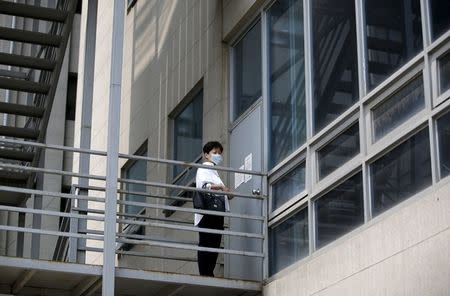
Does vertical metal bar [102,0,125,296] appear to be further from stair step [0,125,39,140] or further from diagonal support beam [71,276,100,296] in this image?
stair step [0,125,39,140]

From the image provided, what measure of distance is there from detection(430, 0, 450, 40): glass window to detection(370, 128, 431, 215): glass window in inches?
36.3

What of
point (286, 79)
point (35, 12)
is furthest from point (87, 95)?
point (286, 79)

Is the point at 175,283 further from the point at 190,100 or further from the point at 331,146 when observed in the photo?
the point at 190,100

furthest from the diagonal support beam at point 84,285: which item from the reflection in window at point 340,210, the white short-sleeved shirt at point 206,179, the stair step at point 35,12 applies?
the stair step at point 35,12

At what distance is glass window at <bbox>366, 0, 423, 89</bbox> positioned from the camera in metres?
11.5

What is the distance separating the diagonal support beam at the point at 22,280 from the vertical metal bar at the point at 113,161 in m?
0.90

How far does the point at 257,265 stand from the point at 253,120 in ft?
6.60

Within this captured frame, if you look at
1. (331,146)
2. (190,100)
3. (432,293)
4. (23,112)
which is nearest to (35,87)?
(23,112)

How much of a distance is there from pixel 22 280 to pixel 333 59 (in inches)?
171

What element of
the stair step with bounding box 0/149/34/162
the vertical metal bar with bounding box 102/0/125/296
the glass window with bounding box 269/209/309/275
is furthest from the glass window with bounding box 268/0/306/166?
the stair step with bounding box 0/149/34/162

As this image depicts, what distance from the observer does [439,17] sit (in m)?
10.9

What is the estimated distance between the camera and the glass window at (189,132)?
58.1ft

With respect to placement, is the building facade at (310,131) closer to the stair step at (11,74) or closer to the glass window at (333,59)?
the glass window at (333,59)

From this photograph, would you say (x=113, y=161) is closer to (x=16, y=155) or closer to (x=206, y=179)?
(x=206, y=179)
